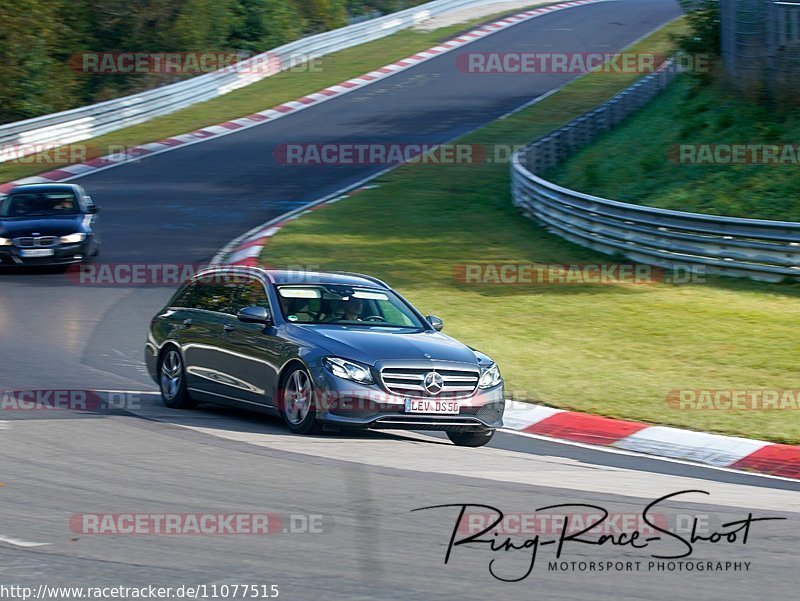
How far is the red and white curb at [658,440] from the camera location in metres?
10.6

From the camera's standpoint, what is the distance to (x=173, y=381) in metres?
12.4

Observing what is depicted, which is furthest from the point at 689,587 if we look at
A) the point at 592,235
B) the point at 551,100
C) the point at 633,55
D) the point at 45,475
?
the point at 633,55

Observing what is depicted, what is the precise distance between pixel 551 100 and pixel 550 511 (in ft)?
110

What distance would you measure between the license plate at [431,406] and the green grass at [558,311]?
2.10 m

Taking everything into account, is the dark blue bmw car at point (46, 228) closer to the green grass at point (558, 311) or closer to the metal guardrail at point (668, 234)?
the green grass at point (558, 311)

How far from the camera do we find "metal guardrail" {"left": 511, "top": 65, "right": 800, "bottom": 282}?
64.5 ft

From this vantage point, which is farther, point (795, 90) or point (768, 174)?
point (795, 90)

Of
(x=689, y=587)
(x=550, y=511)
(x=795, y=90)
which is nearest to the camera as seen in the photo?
(x=689, y=587)

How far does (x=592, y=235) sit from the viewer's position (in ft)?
75.3

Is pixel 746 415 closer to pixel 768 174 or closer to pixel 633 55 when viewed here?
pixel 768 174

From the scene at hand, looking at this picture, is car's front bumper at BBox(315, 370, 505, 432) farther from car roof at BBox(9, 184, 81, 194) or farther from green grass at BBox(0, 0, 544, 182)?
green grass at BBox(0, 0, 544, 182)

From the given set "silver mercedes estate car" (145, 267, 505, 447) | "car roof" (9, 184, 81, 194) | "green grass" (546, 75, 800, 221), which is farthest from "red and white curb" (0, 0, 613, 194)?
"silver mercedes estate car" (145, 267, 505, 447)

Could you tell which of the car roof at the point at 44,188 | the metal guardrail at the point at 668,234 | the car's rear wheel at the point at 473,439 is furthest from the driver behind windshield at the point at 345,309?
the car roof at the point at 44,188

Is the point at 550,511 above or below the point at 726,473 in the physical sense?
above
